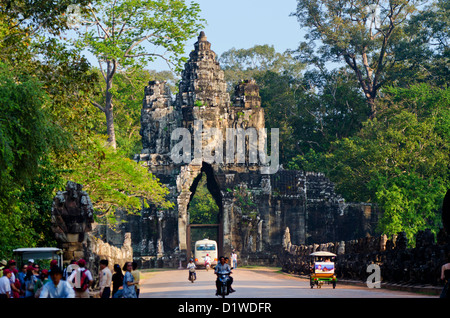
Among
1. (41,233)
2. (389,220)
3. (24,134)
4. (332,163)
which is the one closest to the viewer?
(24,134)

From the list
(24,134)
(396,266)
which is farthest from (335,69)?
(24,134)

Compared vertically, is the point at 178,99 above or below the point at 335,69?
below

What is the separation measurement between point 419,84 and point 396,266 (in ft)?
139

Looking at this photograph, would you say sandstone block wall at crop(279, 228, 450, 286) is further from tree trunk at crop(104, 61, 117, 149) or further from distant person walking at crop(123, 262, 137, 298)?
tree trunk at crop(104, 61, 117, 149)

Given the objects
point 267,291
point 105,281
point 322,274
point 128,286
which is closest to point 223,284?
point 267,291

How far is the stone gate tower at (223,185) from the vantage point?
175 ft

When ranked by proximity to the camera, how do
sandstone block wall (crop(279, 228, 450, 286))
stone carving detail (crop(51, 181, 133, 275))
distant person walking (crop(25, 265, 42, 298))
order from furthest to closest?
sandstone block wall (crop(279, 228, 450, 286)) → stone carving detail (crop(51, 181, 133, 275)) → distant person walking (crop(25, 265, 42, 298))

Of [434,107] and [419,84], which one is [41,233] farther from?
[419,84]

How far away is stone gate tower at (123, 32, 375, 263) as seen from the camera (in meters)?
53.4

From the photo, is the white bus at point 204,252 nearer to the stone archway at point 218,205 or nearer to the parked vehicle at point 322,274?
the stone archway at point 218,205

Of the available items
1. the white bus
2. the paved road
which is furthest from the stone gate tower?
the paved road

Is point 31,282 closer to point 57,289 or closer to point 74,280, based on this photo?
point 74,280

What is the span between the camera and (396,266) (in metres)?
27.2

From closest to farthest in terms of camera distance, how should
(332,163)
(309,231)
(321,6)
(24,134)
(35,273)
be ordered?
(35,273) < (24,134) < (309,231) < (332,163) < (321,6)
